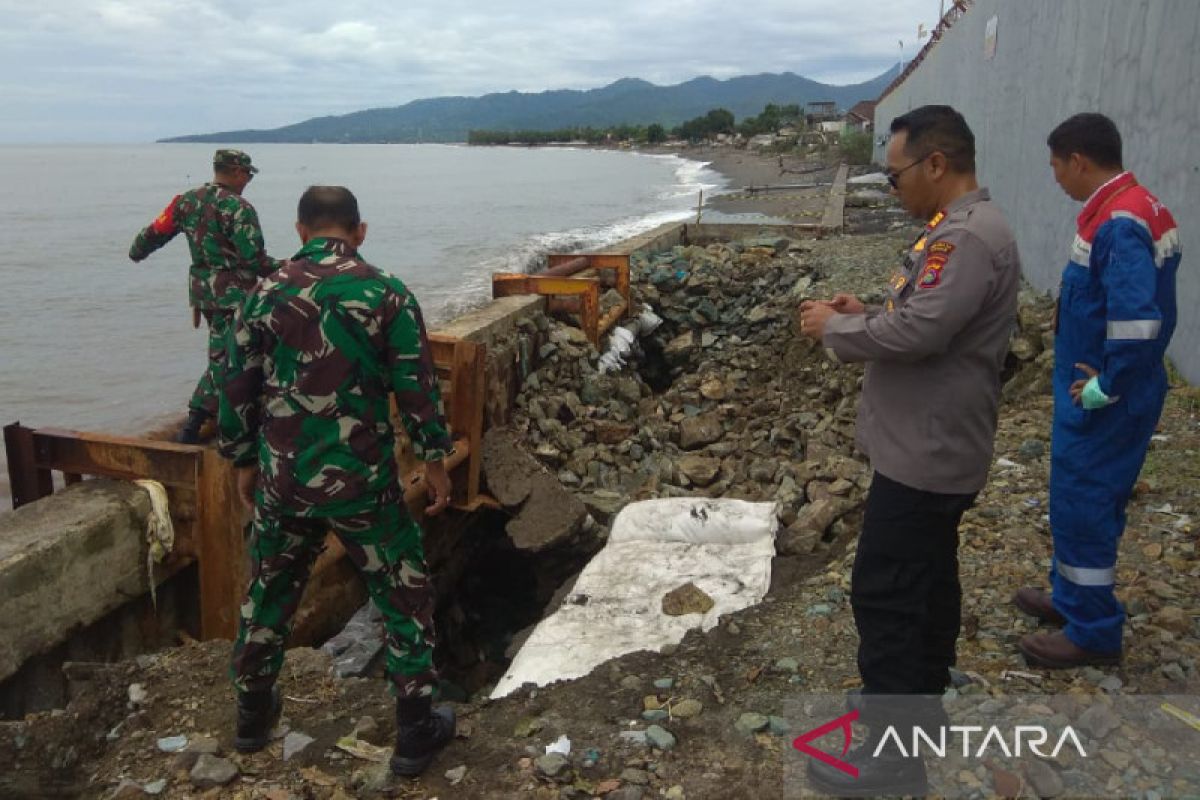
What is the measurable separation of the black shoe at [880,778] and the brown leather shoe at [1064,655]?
0.80 meters

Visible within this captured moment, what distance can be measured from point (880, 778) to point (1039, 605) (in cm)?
125

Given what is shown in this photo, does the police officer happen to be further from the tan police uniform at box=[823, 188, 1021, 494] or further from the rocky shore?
the rocky shore

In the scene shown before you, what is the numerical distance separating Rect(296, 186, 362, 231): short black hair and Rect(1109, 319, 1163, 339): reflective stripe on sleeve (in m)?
2.30

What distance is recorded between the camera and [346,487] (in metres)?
2.64

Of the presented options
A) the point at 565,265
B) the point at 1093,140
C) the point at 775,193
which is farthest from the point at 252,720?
the point at 775,193

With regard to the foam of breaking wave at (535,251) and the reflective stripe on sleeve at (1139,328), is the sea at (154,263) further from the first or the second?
the reflective stripe on sleeve at (1139,328)

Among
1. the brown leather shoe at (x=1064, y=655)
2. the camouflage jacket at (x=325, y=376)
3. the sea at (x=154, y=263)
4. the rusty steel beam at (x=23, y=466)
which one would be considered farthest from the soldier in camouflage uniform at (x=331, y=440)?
the sea at (x=154, y=263)

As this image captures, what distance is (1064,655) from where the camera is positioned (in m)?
3.01

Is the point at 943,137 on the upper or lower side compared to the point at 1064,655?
upper

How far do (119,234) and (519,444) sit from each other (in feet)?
79.0

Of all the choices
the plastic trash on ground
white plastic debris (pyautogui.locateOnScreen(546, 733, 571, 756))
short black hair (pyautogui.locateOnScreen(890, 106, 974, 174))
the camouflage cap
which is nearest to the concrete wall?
short black hair (pyautogui.locateOnScreen(890, 106, 974, 174))

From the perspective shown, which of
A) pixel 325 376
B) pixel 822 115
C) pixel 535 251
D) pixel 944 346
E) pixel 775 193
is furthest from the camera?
pixel 822 115

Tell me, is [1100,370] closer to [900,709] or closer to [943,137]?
[943,137]

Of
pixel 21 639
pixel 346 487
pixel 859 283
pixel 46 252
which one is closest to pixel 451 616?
pixel 21 639
